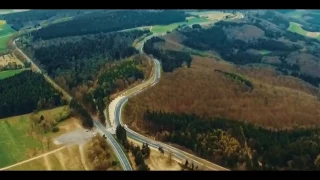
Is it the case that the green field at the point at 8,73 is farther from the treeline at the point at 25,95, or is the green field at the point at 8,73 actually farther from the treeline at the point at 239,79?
the treeline at the point at 239,79

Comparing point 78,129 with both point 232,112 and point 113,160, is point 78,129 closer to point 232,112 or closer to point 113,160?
point 113,160

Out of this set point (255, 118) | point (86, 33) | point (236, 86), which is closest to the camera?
point (255, 118)

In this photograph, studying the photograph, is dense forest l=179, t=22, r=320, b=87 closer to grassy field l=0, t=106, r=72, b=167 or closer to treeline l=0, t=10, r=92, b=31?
treeline l=0, t=10, r=92, b=31

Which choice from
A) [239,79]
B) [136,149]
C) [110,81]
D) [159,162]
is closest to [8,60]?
[110,81]

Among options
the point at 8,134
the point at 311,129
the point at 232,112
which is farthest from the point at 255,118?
the point at 8,134

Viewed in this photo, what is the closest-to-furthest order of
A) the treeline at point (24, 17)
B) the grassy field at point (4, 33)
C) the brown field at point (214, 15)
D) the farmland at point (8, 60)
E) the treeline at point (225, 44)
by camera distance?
the farmland at point (8, 60) → the grassy field at point (4, 33) → the treeline at point (225, 44) → the treeline at point (24, 17) → the brown field at point (214, 15)

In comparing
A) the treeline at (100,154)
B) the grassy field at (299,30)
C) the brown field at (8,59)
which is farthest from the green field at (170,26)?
the treeline at (100,154)
